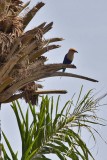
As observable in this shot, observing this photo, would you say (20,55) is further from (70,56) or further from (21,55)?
(70,56)

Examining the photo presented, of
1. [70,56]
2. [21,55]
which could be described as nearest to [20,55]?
[21,55]

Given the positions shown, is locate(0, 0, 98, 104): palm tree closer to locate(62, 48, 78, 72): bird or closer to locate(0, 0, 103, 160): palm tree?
locate(0, 0, 103, 160): palm tree

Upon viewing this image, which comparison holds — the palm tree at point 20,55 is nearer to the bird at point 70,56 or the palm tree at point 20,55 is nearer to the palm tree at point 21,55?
the palm tree at point 21,55

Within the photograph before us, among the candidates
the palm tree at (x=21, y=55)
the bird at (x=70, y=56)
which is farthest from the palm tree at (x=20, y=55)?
the bird at (x=70, y=56)

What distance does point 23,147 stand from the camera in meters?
6.52

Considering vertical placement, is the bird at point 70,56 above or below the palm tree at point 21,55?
above

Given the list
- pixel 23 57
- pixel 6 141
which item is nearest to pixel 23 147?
pixel 6 141

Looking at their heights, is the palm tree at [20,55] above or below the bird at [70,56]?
below

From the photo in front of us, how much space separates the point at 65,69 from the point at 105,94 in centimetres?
337

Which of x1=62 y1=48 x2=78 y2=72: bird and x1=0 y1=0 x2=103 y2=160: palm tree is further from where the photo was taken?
x1=62 y1=48 x2=78 y2=72: bird

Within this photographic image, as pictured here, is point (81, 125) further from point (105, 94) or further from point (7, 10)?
point (7, 10)

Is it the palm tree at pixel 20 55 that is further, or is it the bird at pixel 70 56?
the bird at pixel 70 56

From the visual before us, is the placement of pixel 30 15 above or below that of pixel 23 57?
above

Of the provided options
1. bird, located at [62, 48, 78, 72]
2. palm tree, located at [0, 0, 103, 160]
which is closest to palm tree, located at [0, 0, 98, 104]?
palm tree, located at [0, 0, 103, 160]
